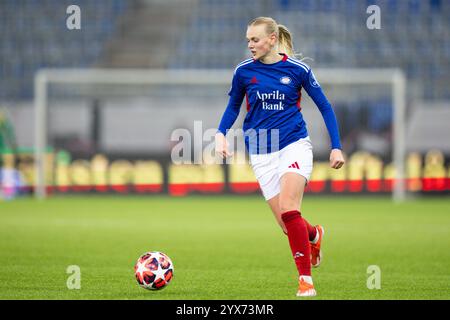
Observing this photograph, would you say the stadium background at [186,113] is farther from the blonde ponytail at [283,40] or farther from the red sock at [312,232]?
the blonde ponytail at [283,40]

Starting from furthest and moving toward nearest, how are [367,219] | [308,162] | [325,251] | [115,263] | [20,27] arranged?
[20,27]
[367,219]
[325,251]
[115,263]
[308,162]

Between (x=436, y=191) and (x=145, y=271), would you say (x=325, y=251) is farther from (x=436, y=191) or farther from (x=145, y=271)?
(x=436, y=191)

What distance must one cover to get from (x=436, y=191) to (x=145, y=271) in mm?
14584

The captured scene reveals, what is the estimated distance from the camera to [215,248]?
998 centimetres

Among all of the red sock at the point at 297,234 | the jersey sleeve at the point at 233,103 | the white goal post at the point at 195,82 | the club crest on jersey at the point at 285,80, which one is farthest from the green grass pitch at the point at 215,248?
the white goal post at the point at 195,82

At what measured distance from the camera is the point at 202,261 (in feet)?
28.1

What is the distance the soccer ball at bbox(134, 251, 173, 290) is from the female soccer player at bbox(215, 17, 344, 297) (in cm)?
83

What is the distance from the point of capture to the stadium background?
1720cm

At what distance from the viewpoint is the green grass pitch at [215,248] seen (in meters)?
6.39

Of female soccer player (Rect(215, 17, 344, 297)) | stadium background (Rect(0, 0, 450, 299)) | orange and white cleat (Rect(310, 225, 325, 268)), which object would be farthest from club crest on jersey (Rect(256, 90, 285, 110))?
stadium background (Rect(0, 0, 450, 299))

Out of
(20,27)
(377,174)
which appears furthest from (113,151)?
(20,27)

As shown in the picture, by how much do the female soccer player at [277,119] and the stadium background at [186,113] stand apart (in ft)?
16.8

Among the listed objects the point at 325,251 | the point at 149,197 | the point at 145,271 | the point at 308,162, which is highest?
the point at 308,162

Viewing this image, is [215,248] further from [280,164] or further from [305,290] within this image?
[305,290]
